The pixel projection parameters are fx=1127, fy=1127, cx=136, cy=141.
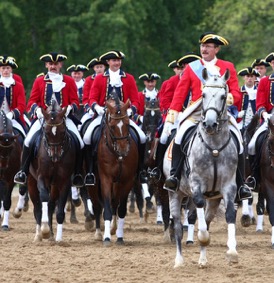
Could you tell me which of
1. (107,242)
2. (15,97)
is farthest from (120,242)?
(15,97)

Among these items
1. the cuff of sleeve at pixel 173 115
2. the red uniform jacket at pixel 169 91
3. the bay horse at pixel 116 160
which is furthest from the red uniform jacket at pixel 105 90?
the cuff of sleeve at pixel 173 115

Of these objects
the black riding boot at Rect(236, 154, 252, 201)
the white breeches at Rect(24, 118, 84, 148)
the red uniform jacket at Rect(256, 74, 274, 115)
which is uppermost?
the red uniform jacket at Rect(256, 74, 274, 115)

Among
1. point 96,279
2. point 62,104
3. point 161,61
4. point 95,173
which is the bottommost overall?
point 96,279

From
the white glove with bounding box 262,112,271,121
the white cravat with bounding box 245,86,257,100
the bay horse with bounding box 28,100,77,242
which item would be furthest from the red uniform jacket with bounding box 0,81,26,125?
the white glove with bounding box 262,112,271,121

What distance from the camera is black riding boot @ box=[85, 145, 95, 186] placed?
17.5 meters

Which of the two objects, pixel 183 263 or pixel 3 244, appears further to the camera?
pixel 3 244

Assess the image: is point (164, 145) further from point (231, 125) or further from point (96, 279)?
point (96, 279)

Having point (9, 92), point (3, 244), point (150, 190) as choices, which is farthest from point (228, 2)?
point (3, 244)

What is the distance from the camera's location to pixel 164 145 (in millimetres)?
16953

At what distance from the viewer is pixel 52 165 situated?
17.1 m

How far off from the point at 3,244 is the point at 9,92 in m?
3.73

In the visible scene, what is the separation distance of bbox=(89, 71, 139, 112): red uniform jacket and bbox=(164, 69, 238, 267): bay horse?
170 inches

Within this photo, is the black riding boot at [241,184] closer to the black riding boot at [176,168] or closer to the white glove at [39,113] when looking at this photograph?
the black riding boot at [176,168]

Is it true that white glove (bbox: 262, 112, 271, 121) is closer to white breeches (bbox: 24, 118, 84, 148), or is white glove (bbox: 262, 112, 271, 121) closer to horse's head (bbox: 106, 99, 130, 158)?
horse's head (bbox: 106, 99, 130, 158)
